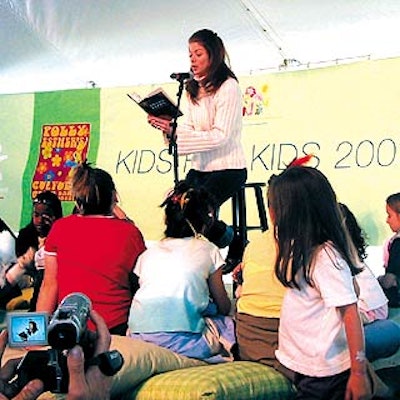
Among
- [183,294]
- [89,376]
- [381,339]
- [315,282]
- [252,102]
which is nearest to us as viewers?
[89,376]

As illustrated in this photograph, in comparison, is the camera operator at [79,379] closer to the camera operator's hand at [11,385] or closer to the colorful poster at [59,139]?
the camera operator's hand at [11,385]

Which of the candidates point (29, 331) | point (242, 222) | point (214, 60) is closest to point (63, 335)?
point (29, 331)

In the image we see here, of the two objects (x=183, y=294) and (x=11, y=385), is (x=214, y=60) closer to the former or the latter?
(x=183, y=294)

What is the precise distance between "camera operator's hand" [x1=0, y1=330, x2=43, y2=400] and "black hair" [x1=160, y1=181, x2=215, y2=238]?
1.07 m

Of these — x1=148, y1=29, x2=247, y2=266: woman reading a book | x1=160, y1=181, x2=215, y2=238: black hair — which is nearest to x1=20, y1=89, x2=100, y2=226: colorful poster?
x1=148, y1=29, x2=247, y2=266: woman reading a book

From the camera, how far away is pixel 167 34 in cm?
539

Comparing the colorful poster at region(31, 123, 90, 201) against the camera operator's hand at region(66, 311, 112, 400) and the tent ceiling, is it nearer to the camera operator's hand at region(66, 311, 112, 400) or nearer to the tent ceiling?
the tent ceiling

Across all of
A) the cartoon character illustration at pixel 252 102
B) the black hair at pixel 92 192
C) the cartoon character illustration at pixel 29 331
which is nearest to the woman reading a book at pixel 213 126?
the black hair at pixel 92 192

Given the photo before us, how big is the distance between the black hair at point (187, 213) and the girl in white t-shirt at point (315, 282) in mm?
663

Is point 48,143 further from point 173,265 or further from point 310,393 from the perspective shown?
point 310,393

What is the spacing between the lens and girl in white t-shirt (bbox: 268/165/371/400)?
7.54ft

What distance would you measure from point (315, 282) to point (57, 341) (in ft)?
2.83

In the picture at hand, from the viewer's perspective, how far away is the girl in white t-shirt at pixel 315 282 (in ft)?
7.54

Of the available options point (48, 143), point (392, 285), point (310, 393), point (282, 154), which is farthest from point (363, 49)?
point (310, 393)
